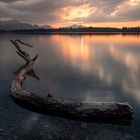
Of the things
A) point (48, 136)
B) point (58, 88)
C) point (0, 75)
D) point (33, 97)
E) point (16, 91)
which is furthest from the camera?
point (0, 75)

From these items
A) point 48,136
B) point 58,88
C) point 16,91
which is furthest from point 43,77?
point 48,136

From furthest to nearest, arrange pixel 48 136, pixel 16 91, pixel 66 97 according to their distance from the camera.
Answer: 1. pixel 66 97
2. pixel 16 91
3. pixel 48 136

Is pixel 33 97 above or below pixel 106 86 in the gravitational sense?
above

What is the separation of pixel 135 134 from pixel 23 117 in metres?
6.26

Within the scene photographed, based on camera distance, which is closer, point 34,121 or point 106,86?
point 34,121

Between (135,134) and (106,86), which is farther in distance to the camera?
(106,86)

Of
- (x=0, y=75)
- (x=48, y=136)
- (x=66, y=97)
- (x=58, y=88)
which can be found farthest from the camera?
(x=0, y=75)

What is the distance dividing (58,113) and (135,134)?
4.51 metres

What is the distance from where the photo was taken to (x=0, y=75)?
28.2 metres

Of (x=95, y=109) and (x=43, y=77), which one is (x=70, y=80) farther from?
(x=95, y=109)

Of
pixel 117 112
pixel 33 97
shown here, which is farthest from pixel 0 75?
pixel 117 112

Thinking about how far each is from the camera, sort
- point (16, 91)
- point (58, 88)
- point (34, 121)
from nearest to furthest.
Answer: point (34, 121), point (16, 91), point (58, 88)

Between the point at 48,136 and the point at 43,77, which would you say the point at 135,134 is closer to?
the point at 48,136

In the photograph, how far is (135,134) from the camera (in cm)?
1281
